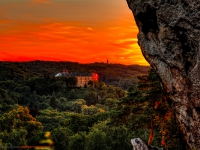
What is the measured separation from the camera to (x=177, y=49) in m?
10.1

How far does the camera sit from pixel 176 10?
9.84 meters

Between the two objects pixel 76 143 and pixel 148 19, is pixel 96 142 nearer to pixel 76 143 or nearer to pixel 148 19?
pixel 76 143

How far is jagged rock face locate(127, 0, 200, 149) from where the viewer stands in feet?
31.5

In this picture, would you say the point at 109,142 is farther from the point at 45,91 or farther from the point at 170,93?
the point at 45,91

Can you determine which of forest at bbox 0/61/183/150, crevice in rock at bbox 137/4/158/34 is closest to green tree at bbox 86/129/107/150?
forest at bbox 0/61/183/150

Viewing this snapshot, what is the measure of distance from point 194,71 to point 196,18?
163 cm

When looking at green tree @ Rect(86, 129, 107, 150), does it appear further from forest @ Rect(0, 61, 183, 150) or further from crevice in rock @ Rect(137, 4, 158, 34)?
crevice in rock @ Rect(137, 4, 158, 34)

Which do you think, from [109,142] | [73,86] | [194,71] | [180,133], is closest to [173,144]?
[180,133]

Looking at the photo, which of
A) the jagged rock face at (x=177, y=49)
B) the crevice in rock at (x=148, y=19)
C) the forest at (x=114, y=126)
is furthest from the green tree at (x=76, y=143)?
the crevice in rock at (x=148, y=19)

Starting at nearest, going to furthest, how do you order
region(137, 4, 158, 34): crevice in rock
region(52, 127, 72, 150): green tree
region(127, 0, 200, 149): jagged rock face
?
region(127, 0, 200, 149): jagged rock face < region(137, 4, 158, 34): crevice in rock < region(52, 127, 72, 150): green tree

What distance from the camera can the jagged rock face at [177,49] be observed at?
31.5 ft

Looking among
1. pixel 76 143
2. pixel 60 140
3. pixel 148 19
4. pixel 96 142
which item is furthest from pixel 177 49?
pixel 60 140

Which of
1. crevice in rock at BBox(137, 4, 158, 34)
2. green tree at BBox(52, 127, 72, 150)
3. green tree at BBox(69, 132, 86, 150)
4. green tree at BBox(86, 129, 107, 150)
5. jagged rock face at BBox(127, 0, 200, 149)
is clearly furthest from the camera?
green tree at BBox(52, 127, 72, 150)

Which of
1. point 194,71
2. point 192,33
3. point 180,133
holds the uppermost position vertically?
point 192,33
